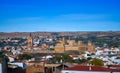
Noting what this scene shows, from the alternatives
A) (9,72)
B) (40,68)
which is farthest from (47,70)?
(9,72)

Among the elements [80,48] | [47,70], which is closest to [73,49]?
[80,48]

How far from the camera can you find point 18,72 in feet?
111

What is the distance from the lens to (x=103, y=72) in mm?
28719

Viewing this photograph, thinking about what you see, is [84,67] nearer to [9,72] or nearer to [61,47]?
[9,72]

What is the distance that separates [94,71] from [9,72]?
7460 mm

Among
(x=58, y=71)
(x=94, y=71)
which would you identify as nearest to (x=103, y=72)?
(x=94, y=71)

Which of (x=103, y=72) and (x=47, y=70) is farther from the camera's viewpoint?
(x=47, y=70)

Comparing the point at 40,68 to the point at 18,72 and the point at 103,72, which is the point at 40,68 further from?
the point at 103,72

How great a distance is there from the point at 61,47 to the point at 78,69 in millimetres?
103074

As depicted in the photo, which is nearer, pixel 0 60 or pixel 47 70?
pixel 0 60

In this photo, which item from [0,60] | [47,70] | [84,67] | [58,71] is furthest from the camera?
[47,70]

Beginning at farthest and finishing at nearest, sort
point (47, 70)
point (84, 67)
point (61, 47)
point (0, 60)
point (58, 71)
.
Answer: point (61, 47)
point (47, 70)
point (58, 71)
point (84, 67)
point (0, 60)

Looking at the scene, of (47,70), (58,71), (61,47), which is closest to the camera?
(58,71)

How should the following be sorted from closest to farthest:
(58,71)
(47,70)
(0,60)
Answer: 1. (0,60)
2. (58,71)
3. (47,70)
